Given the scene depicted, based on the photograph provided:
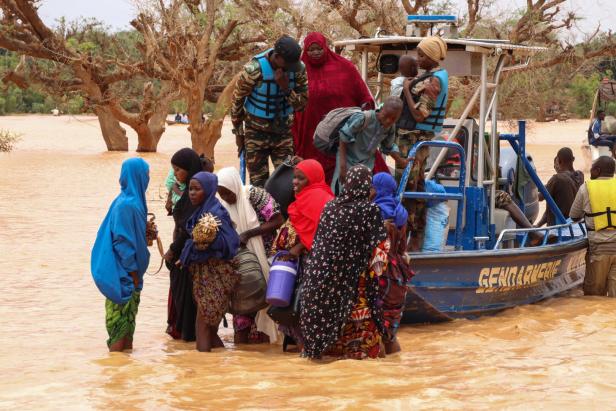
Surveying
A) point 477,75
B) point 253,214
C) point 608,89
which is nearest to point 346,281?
point 253,214

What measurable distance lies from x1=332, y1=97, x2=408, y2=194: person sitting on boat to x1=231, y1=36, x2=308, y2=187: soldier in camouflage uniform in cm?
59

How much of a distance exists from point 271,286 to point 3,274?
190 inches

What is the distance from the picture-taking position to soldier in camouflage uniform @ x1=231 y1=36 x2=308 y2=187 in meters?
7.65

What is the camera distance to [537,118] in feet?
149

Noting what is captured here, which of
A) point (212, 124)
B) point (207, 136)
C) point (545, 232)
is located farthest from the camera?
point (207, 136)

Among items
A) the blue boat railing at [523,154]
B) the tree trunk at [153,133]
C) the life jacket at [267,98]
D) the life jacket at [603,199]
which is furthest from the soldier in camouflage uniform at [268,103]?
the tree trunk at [153,133]

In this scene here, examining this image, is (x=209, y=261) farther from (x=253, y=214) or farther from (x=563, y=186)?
(x=563, y=186)

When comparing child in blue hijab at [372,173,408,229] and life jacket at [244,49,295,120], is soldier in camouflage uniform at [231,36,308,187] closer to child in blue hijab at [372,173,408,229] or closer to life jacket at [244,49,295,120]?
life jacket at [244,49,295,120]

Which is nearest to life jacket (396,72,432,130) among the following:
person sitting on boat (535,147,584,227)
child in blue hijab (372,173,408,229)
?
child in blue hijab (372,173,408,229)

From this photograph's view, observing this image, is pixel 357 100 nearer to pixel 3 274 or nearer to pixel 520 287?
pixel 520 287

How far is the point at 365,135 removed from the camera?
7418mm

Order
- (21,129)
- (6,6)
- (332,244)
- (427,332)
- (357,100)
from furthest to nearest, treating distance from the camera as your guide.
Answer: (21,129) → (6,6) → (357,100) → (427,332) → (332,244)

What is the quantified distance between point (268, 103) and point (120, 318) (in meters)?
2.20

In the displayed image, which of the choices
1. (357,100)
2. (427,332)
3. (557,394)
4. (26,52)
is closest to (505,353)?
(427,332)
